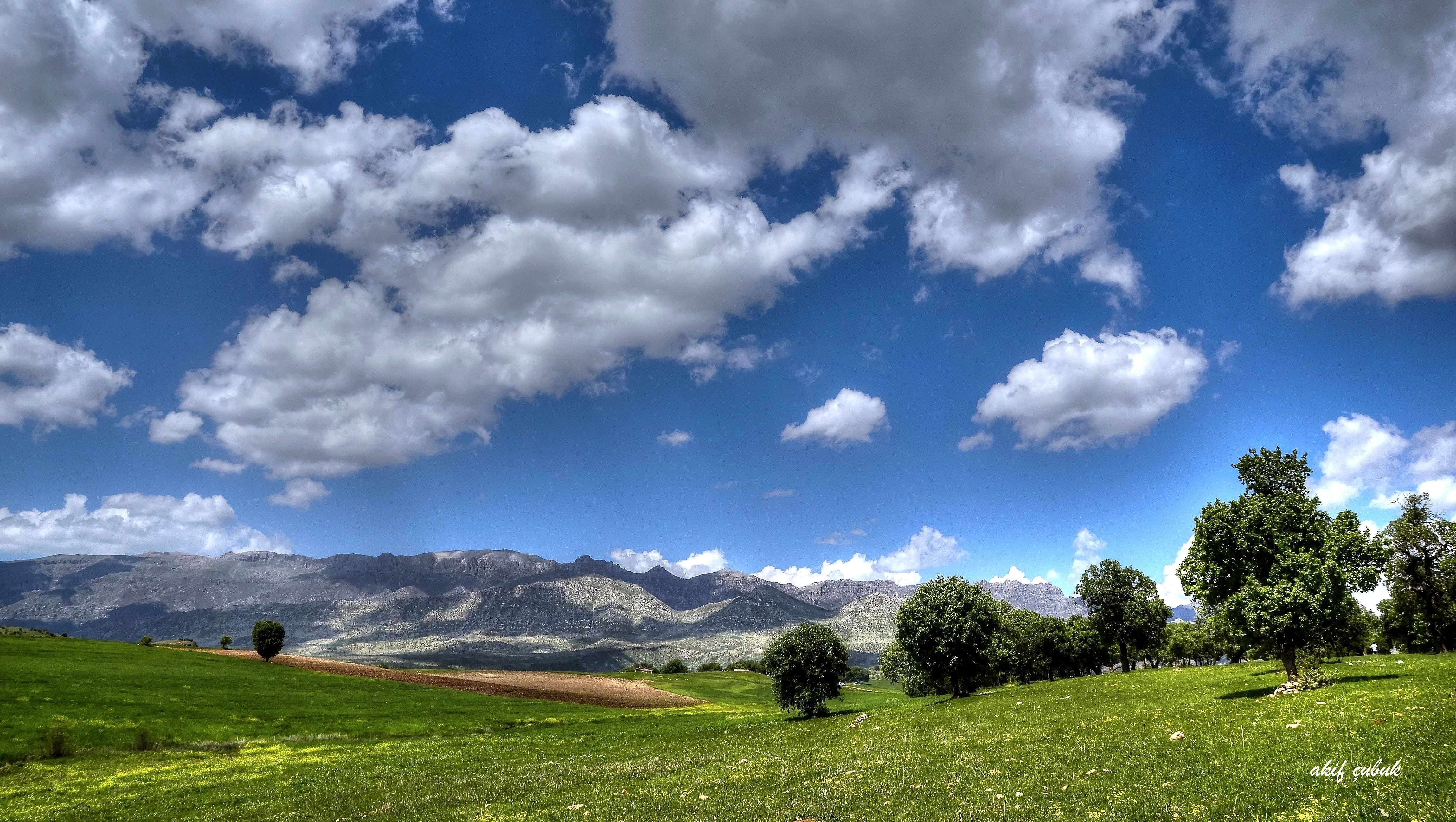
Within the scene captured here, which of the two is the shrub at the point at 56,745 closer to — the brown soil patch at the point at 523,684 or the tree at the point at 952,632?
the brown soil patch at the point at 523,684

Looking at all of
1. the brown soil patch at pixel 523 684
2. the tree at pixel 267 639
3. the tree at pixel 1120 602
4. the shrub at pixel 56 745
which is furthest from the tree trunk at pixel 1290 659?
the tree at pixel 267 639

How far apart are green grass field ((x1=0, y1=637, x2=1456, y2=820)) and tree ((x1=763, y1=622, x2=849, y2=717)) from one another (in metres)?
4.58

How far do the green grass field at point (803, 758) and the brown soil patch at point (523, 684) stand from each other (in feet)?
126

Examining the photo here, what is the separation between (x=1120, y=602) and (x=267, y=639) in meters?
153

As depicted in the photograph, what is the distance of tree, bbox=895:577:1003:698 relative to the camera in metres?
69.0

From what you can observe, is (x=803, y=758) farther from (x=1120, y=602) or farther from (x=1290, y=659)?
(x=1120, y=602)

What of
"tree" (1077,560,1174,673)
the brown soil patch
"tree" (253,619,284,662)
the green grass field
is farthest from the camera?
"tree" (253,619,284,662)

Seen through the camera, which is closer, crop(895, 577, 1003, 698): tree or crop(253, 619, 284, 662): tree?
crop(895, 577, 1003, 698): tree

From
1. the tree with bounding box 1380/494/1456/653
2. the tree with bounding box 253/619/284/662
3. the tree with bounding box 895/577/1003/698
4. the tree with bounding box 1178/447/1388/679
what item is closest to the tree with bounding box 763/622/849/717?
the tree with bounding box 895/577/1003/698

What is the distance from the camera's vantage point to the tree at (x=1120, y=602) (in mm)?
88375

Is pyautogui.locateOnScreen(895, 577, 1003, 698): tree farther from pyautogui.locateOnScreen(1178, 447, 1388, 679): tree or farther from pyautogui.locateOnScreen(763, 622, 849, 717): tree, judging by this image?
pyautogui.locateOnScreen(1178, 447, 1388, 679): tree

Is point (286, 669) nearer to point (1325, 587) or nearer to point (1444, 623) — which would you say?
point (1325, 587)

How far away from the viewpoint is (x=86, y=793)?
3466 cm

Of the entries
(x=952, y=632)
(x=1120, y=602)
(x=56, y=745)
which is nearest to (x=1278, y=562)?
(x=952, y=632)
